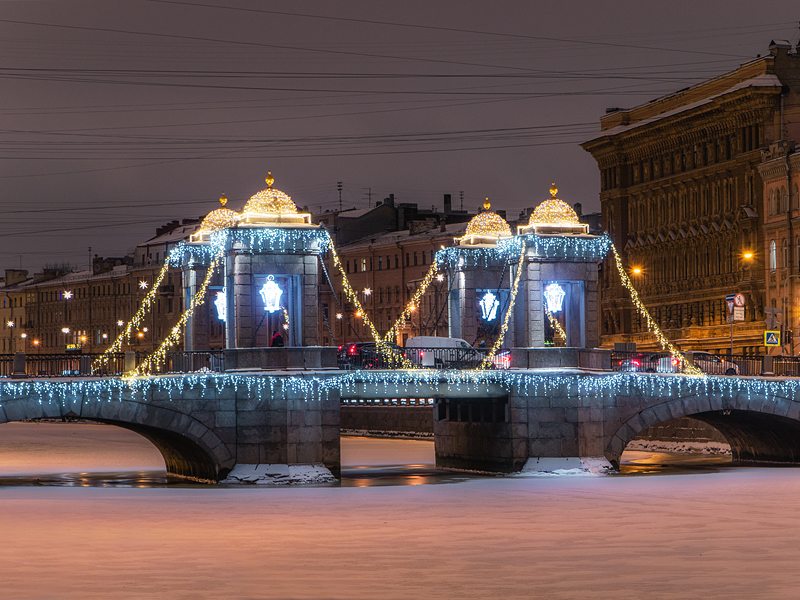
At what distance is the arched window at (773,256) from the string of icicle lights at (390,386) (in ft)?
113

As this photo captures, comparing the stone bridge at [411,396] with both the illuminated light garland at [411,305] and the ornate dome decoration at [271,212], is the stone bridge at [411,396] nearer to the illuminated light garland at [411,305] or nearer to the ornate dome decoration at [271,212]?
the illuminated light garland at [411,305]

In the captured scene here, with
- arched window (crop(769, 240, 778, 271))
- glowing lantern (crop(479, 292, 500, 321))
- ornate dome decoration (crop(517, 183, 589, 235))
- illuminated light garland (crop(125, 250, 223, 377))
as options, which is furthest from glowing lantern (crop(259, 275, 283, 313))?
arched window (crop(769, 240, 778, 271))

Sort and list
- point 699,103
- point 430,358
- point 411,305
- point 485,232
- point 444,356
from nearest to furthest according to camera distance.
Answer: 1. point 430,358
2. point 444,356
3. point 411,305
4. point 485,232
5. point 699,103

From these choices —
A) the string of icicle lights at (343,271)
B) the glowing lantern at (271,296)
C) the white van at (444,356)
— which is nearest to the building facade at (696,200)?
the string of icicle lights at (343,271)

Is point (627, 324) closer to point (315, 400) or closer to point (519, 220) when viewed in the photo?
point (519, 220)

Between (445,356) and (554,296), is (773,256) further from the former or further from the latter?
(445,356)

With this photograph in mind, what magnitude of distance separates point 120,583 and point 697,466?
3805 centimetres

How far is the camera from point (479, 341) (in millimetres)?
58031

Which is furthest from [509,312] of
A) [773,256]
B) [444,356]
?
[773,256]

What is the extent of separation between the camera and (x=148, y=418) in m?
46.9

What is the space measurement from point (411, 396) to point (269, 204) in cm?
738

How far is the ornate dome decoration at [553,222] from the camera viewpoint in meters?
52.8

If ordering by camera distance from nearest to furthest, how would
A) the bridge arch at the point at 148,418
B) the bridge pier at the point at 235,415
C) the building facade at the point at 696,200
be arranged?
the bridge arch at the point at 148,418
the bridge pier at the point at 235,415
the building facade at the point at 696,200

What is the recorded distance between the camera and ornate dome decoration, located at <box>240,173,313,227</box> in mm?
49562
